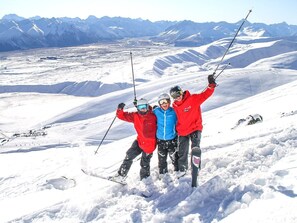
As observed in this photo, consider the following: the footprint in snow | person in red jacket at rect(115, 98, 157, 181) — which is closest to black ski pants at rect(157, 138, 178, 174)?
person in red jacket at rect(115, 98, 157, 181)

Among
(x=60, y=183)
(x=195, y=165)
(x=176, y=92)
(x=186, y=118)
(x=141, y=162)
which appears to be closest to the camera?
(x=195, y=165)

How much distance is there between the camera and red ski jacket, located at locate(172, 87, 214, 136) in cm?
568

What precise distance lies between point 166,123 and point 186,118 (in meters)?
0.33

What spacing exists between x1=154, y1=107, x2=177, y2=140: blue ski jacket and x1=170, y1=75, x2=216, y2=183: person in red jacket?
0.24 ft

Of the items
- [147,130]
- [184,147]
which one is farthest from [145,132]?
[184,147]

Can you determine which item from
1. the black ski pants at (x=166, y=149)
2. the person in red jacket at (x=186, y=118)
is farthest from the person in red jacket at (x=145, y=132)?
the person in red jacket at (x=186, y=118)

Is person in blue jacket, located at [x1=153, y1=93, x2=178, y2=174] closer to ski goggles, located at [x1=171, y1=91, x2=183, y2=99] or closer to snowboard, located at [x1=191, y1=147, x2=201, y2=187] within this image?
ski goggles, located at [x1=171, y1=91, x2=183, y2=99]

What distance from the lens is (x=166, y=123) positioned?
577cm

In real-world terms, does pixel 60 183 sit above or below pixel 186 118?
below

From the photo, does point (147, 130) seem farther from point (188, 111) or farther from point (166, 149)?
point (188, 111)

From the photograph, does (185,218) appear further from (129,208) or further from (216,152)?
(216,152)

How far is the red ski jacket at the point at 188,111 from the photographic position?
5.68m

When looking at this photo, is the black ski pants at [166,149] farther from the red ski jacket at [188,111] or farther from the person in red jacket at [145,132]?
the red ski jacket at [188,111]

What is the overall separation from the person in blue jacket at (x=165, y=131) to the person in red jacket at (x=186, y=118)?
0.10 metres
